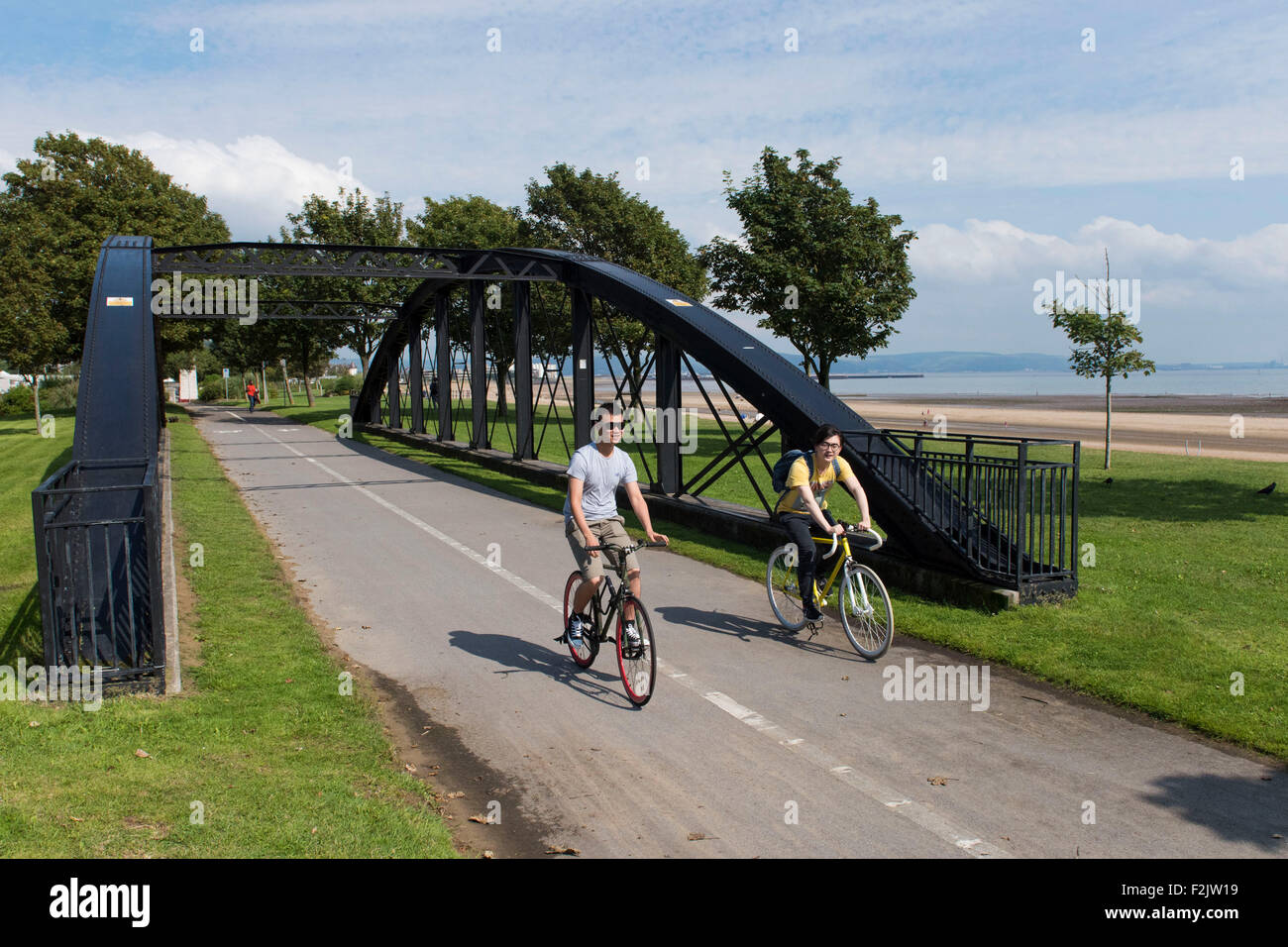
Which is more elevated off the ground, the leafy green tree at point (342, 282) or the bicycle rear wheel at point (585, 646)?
the leafy green tree at point (342, 282)

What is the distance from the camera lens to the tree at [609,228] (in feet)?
124

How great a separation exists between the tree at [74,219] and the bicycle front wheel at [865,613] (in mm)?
38059

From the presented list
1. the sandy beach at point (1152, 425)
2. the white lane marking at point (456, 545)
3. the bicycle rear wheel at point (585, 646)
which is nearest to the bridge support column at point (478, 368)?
the white lane marking at point (456, 545)

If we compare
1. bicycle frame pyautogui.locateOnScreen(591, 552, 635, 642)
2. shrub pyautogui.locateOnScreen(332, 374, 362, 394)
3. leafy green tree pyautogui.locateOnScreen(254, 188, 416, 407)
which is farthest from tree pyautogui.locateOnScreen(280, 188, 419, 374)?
bicycle frame pyautogui.locateOnScreen(591, 552, 635, 642)

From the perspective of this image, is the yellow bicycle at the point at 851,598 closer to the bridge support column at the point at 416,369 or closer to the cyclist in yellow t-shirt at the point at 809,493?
the cyclist in yellow t-shirt at the point at 809,493

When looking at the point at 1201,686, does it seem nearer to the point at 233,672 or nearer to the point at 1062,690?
the point at 1062,690

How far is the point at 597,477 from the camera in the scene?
22.8 feet

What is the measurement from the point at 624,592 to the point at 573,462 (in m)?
1.00

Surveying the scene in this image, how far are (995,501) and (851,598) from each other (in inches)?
83.4

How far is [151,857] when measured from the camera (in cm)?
418

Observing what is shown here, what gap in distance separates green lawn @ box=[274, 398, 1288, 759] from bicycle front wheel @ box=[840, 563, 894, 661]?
0.71 m

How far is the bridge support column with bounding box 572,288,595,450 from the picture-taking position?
17609 mm

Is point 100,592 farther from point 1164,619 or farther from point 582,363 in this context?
point 582,363

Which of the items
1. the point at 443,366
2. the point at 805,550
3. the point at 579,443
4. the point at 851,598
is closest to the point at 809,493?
the point at 805,550
